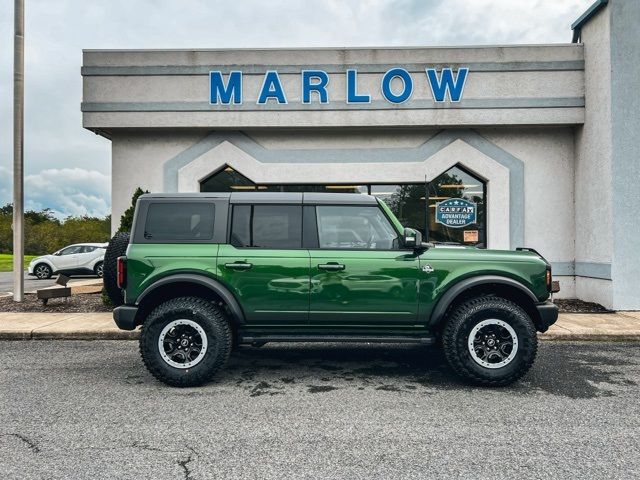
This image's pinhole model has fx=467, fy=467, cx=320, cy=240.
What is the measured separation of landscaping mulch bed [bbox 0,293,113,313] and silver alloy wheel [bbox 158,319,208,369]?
5.53m

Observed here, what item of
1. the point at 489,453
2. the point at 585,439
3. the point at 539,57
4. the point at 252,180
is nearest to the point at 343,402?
the point at 489,453

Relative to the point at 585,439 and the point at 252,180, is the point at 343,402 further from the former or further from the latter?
the point at 252,180

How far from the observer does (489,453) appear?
130 inches

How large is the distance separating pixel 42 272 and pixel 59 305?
1110cm

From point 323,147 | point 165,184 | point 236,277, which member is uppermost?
point 323,147

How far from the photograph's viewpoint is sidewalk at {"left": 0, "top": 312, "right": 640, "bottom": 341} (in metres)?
7.38

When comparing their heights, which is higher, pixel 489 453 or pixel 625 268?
pixel 625 268

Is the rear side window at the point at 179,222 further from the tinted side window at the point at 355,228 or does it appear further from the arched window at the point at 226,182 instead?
the arched window at the point at 226,182

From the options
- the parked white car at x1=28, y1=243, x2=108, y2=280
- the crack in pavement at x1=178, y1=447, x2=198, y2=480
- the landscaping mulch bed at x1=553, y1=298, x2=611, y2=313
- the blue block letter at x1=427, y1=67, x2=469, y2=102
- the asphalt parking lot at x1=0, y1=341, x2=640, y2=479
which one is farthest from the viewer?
the parked white car at x1=28, y1=243, x2=108, y2=280

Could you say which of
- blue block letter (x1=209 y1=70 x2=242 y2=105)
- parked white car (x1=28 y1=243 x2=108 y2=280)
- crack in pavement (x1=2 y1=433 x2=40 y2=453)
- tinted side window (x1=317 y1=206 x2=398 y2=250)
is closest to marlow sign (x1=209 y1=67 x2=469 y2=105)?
blue block letter (x1=209 y1=70 x2=242 y2=105)

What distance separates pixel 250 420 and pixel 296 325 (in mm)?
1287

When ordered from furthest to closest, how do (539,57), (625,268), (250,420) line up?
(539,57) → (625,268) → (250,420)

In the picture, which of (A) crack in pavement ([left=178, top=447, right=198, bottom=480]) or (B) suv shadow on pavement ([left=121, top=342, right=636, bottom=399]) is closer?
(A) crack in pavement ([left=178, top=447, right=198, bottom=480])

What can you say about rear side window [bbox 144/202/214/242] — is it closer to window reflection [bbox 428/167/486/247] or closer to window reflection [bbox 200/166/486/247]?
window reflection [bbox 200/166/486/247]
